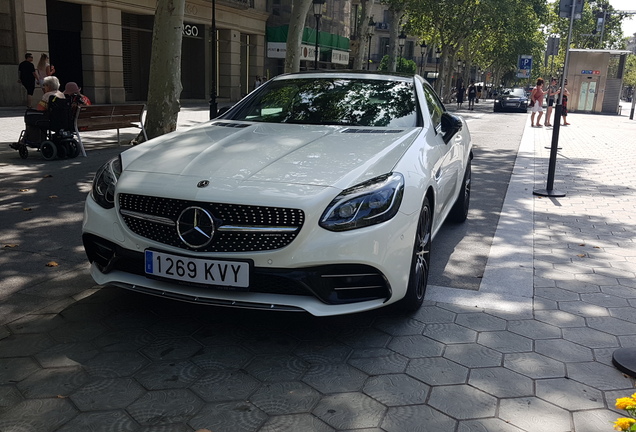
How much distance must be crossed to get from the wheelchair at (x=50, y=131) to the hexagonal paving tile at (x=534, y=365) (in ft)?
27.9

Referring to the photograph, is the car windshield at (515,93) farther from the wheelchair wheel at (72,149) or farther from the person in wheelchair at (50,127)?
the person in wheelchair at (50,127)

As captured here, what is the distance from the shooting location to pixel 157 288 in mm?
3377

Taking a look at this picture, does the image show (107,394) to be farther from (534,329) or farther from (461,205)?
(461,205)

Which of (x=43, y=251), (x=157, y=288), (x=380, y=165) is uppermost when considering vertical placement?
(x=380, y=165)

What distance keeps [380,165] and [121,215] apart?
1.51 metres

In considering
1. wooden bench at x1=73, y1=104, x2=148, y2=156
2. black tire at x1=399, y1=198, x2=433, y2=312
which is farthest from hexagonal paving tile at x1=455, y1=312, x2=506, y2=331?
wooden bench at x1=73, y1=104, x2=148, y2=156

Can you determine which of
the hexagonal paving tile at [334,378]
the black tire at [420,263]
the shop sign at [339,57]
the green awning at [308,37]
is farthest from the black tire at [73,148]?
the shop sign at [339,57]

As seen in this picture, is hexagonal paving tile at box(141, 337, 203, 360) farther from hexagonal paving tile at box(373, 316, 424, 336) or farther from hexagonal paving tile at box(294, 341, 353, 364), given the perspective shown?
hexagonal paving tile at box(373, 316, 424, 336)

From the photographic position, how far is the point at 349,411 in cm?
280

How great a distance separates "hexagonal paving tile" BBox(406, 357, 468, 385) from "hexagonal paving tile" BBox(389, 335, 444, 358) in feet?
0.23

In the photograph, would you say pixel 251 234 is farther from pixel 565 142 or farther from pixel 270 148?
pixel 565 142

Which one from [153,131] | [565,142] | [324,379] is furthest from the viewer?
[565,142]

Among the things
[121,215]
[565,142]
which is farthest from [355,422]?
[565,142]

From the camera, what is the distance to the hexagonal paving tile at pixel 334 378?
3.02 meters
